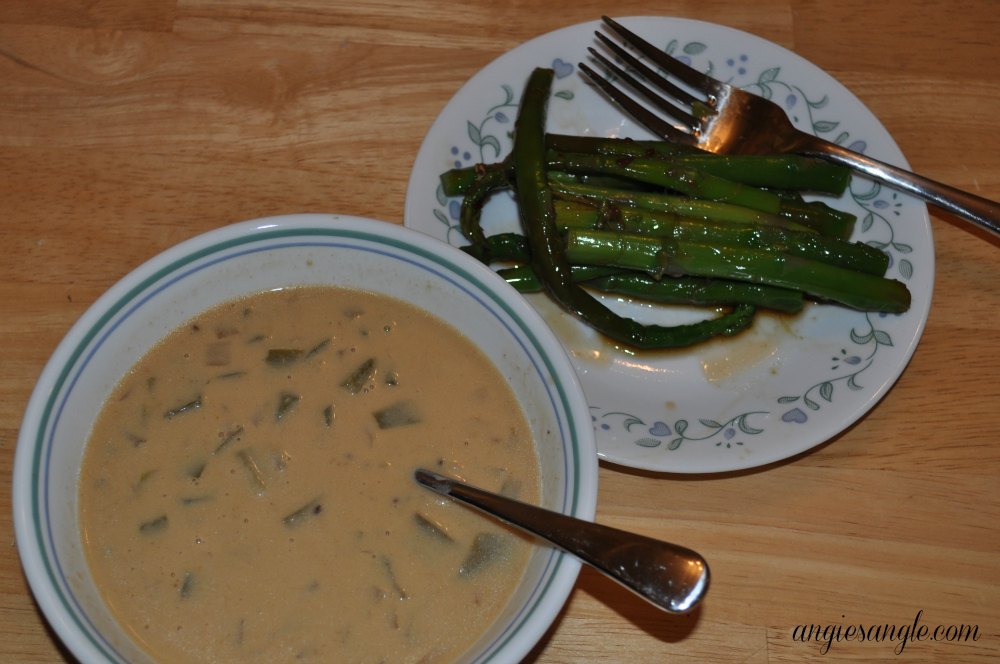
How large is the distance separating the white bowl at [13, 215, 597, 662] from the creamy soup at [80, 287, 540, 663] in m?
0.04

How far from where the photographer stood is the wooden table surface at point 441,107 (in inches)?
79.7

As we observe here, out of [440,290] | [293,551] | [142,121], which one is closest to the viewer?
[293,551]

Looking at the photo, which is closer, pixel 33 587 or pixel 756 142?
pixel 33 587

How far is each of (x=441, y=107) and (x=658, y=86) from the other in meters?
0.62

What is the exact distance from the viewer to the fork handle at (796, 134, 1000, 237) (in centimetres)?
233

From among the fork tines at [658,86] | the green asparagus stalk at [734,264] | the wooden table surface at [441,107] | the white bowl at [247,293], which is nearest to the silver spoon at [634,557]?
the white bowl at [247,293]

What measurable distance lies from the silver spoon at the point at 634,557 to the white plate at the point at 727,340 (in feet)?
2.11

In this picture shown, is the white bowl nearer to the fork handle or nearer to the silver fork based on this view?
the silver fork

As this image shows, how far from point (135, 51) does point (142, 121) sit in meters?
0.25

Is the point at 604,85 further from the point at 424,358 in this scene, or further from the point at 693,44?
the point at 424,358

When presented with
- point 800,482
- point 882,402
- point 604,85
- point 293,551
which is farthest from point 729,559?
point 604,85

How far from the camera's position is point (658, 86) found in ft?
8.39

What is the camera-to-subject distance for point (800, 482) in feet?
7.16

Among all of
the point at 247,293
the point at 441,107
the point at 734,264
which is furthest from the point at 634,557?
the point at 441,107
